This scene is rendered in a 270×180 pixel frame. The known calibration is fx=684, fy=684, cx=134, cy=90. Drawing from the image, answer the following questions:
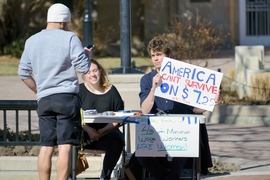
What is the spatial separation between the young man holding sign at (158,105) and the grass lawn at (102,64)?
33.7 ft

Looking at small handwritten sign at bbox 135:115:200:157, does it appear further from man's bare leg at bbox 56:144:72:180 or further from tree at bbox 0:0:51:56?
tree at bbox 0:0:51:56

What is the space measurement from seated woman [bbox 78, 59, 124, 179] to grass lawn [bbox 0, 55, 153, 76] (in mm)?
9909

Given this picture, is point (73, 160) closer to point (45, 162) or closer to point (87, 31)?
point (45, 162)

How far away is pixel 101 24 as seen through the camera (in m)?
21.8

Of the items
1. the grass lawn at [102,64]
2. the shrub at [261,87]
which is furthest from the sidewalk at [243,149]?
the grass lawn at [102,64]

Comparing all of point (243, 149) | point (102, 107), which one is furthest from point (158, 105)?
point (243, 149)

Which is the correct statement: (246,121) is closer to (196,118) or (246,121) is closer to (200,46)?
(200,46)

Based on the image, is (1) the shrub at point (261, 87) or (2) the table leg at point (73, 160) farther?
(1) the shrub at point (261, 87)

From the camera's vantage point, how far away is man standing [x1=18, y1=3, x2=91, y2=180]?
5.86m

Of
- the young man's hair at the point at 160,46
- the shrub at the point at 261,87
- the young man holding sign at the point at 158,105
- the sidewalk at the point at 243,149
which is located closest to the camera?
the young man holding sign at the point at 158,105

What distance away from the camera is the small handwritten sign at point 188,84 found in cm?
599

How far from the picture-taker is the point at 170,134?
6.01 metres

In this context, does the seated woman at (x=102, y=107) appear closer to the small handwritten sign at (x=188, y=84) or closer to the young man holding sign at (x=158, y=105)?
the young man holding sign at (x=158, y=105)

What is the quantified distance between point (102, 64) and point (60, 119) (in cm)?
1291
